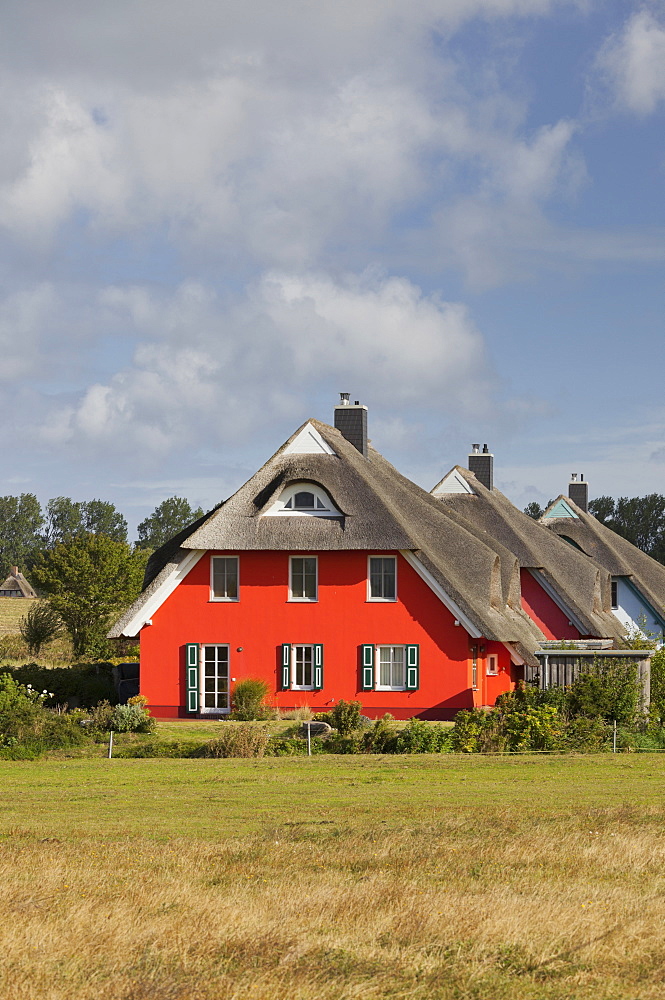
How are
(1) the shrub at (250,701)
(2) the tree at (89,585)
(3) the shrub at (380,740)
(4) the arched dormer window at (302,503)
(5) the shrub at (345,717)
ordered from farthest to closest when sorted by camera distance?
1. (2) the tree at (89,585)
2. (4) the arched dormer window at (302,503)
3. (1) the shrub at (250,701)
4. (5) the shrub at (345,717)
5. (3) the shrub at (380,740)

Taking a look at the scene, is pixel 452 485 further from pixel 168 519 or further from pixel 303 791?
pixel 168 519

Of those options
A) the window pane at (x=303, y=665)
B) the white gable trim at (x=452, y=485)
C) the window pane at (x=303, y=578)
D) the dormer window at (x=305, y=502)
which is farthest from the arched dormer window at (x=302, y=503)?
the white gable trim at (x=452, y=485)

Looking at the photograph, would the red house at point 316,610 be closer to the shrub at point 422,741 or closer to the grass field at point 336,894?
the shrub at point 422,741

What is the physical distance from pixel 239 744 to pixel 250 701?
6.76 m

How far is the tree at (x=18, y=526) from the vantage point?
150000 millimetres

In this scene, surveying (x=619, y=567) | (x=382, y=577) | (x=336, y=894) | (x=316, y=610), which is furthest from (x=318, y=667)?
(x=619, y=567)

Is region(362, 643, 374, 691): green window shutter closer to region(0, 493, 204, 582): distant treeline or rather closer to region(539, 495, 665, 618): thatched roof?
region(539, 495, 665, 618): thatched roof

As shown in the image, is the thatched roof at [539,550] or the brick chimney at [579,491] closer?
the thatched roof at [539,550]

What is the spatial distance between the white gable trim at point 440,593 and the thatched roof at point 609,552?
2128 cm

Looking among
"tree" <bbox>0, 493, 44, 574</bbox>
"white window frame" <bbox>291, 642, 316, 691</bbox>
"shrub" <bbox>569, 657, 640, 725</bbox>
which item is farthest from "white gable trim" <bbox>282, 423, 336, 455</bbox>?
"tree" <bbox>0, 493, 44, 574</bbox>

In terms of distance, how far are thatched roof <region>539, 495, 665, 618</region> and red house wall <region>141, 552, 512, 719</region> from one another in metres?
20.3

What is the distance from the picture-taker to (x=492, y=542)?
39.0 meters

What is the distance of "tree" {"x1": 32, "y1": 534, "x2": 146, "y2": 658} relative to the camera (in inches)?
2051

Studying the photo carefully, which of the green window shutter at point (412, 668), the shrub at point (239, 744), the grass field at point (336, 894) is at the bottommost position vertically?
the shrub at point (239, 744)
